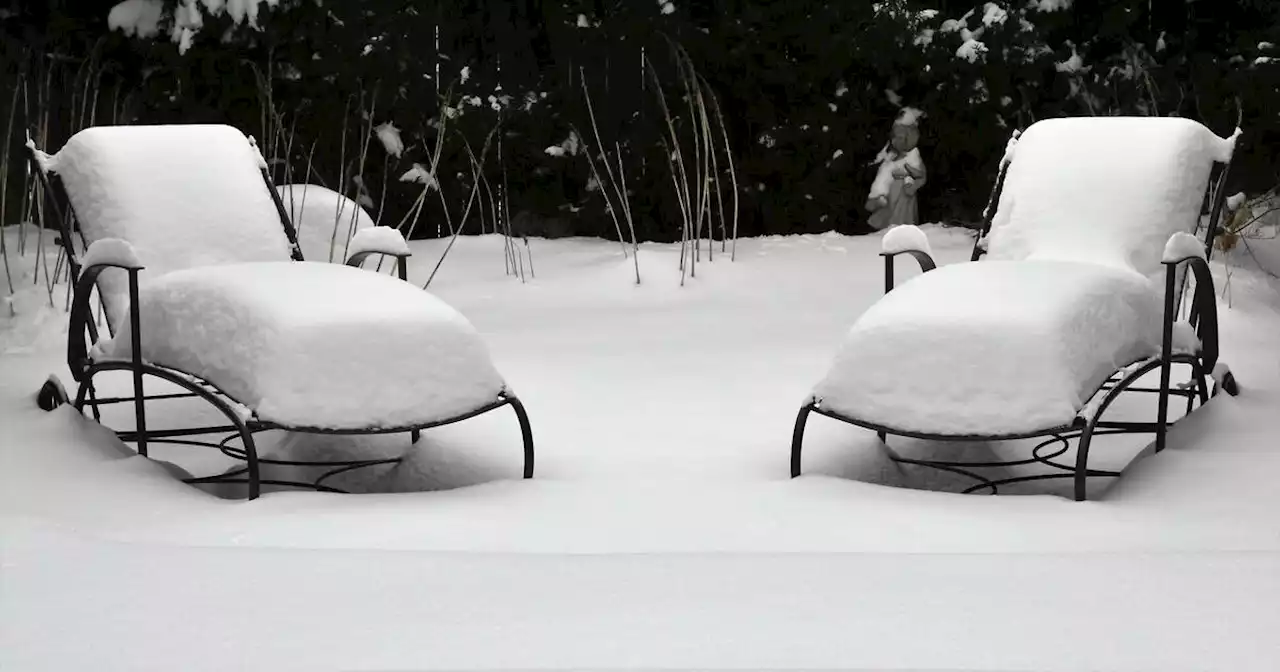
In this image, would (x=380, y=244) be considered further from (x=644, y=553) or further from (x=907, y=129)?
(x=907, y=129)

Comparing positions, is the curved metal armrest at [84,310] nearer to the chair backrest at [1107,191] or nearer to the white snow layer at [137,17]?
the chair backrest at [1107,191]

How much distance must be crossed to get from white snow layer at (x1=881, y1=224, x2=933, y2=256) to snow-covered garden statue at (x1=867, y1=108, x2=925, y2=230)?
2.76 m

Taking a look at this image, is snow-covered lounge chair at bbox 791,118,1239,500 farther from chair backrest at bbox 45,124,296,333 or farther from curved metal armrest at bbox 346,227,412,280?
chair backrest at bbox 45,124,296,333

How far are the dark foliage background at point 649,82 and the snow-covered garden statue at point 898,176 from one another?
0.29 ft

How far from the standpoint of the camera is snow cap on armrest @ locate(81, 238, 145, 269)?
2658 mm

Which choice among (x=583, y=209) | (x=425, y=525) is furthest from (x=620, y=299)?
(x=425, y=525)

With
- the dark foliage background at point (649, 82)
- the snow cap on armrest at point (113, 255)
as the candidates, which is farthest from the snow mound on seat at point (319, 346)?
the dark foliage background at point (649, 82)

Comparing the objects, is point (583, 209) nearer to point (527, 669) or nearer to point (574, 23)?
point (574, 23)

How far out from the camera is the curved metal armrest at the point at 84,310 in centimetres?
262

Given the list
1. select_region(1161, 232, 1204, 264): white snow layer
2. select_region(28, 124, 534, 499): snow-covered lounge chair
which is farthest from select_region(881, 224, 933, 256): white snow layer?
select_region(28, 124, 534, 499): snow-covered lounge chair

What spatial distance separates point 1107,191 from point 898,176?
→ 2669mm

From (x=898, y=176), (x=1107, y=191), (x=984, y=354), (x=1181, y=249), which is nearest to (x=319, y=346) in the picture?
(x=984, y=354)

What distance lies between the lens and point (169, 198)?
3.29 metres

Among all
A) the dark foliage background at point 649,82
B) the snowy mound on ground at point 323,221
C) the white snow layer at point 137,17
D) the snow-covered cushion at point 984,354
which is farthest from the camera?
the dark foliage background at point 649,82
